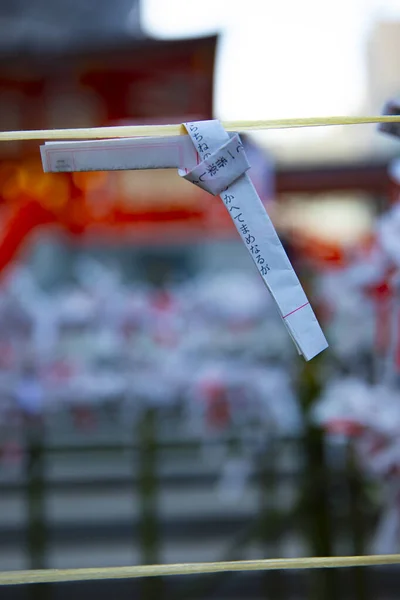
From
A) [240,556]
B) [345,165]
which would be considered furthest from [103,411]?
[345,165]

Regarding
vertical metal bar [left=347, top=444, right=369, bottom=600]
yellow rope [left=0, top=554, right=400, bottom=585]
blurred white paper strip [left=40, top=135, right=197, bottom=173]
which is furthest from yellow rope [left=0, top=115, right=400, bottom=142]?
vertical metal bar [left=347, top=444, right=369, bottom=600]

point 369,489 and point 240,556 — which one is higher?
point 369,489

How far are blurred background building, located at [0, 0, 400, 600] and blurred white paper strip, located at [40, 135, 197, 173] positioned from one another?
680 millimetres

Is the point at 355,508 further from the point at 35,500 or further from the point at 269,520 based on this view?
the point at 35,500

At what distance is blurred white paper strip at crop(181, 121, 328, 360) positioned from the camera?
728 mm

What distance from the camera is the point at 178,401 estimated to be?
2.81 metres

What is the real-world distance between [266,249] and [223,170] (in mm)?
80

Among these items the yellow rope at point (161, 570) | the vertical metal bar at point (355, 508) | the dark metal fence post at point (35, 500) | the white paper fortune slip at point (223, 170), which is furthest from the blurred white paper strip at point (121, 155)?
the dark metal fence post at point (35, 500)

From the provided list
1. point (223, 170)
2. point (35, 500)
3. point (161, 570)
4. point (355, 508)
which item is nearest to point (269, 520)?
point (355, 508)

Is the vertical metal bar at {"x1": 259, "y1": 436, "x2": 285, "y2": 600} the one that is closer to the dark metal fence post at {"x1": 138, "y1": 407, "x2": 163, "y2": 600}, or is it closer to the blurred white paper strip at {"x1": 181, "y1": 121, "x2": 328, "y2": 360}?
the dark metal fence post at {"x1": 138, "y1": 407, "x2": 163, "y2": 600}

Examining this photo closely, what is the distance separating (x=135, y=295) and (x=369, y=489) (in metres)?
1.06

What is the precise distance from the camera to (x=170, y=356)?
2.81 meters

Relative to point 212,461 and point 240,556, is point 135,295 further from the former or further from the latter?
point 212,461

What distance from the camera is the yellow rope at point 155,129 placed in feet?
2.34
